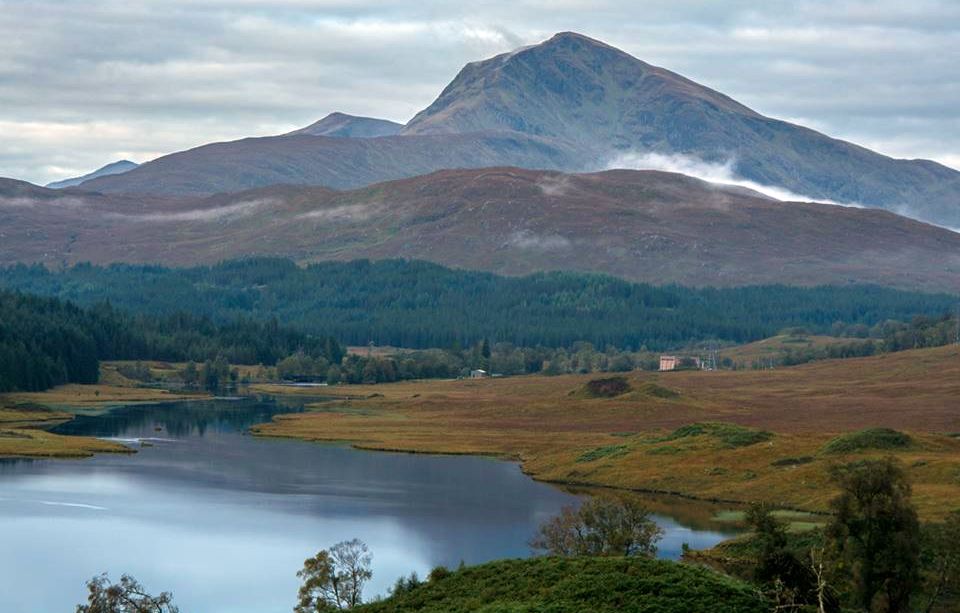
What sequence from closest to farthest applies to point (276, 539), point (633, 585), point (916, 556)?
point (633, 585), point (916, 556), point (276, 539)

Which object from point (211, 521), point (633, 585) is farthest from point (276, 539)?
point (633, 585)

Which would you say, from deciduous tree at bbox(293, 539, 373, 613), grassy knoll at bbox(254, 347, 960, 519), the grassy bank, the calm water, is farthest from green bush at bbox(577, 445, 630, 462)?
deciduous tree at bbox(293, 539, 373, 613)

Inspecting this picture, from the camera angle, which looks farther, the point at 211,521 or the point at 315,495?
the point at 315,495

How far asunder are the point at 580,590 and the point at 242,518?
57.1 m

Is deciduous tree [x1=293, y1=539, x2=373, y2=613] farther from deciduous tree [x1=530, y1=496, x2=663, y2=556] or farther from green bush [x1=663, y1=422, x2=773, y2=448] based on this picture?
green bush [x1=663, y1=422, x2=773, y2=448]

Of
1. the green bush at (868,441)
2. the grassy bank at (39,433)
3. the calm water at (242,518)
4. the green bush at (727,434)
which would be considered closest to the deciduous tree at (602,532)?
the calm water at (242,518)

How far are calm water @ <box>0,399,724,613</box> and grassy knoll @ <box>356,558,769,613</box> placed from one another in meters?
20.4

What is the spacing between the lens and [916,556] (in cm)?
6506

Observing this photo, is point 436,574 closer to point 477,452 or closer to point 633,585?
point 633,585

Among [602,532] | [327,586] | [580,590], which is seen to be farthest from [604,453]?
[580,590]

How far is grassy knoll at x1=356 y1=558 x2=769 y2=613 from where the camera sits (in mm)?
46156

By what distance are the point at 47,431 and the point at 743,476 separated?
78.3 meters

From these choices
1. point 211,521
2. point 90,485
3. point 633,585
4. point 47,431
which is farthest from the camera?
point 47,431

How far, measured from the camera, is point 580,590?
4875 cm
